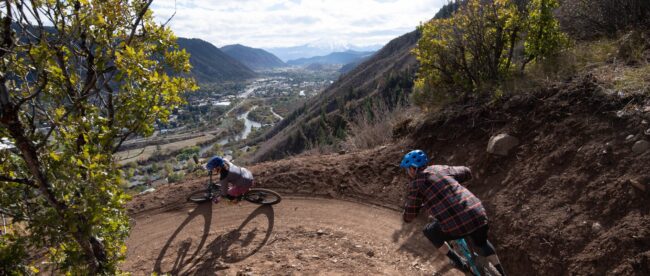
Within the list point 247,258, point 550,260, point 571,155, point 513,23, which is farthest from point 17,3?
point 513,23

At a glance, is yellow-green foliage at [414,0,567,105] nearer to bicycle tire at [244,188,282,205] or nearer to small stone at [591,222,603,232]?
small stone at [591,222,603,232]

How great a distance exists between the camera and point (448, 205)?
615 centimetres

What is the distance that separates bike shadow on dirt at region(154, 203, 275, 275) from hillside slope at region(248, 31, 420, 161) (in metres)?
35.5

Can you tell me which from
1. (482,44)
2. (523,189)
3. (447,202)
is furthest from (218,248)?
(482,44)

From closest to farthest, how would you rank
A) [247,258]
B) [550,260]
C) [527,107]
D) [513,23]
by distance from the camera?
1. [550,260]
2. [247,258]
3. [527,107]
4. [513,23]

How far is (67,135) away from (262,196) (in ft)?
25.0

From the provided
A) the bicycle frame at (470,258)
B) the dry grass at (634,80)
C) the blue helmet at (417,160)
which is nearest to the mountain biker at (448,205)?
the blue helmet at (417,160)

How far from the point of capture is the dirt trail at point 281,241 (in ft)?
27.5

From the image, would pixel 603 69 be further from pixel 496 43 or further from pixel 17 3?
pixel 17 3

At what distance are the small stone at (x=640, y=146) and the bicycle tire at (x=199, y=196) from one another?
36.1 feet

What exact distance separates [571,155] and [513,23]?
5.24 m

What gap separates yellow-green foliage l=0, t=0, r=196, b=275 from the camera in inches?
162

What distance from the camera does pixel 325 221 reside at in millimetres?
10430

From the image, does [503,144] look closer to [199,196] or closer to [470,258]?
[470,258]
